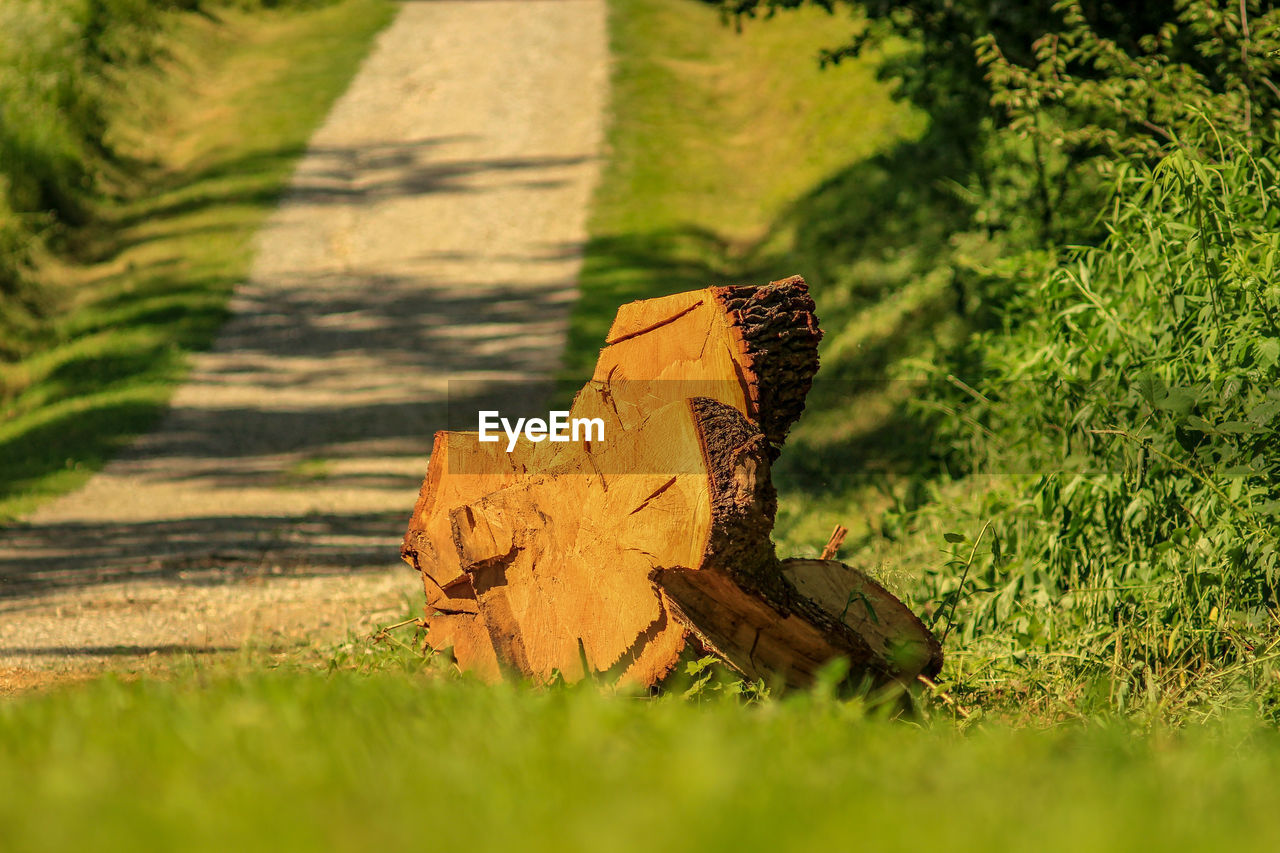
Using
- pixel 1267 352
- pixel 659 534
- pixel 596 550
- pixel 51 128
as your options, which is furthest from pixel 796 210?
pixel 659 534

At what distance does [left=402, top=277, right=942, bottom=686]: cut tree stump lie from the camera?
11.9 feet

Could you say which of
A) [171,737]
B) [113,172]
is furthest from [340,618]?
[113,172]

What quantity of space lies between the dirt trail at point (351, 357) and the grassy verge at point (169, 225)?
1.23 ft

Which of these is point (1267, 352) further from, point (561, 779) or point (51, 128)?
point (51, 128)

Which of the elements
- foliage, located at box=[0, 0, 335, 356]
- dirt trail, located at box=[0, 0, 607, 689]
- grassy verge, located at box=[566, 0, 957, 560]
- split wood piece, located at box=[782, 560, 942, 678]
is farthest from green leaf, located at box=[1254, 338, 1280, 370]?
foliage, located at box=[0, 0, 335, 356]

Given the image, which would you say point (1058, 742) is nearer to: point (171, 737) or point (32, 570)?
point (171, 737)

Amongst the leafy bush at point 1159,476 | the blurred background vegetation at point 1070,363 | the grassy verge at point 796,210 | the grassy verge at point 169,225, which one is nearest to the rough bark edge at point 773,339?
the blurred background vegetation at point 1070,363

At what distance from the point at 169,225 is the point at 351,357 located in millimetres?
4422

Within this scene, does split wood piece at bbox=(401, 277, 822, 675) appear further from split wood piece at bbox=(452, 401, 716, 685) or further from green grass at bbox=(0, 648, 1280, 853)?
green grass at bbox=(0, 648, 1280, 853)

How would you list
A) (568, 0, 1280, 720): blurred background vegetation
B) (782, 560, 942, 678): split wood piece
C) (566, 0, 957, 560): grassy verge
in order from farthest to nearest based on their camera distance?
(566, 0, 957, 560): grassy verge
(568, 0, 1280, 720): blurred background vegetation
(782, 560, 942, 678): split wood piece

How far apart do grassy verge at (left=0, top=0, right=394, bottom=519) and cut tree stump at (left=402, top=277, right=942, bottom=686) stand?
221 inches

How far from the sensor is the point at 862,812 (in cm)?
208

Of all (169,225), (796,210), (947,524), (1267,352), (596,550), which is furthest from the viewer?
(169,225)

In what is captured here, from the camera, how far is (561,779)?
89.5 inches
